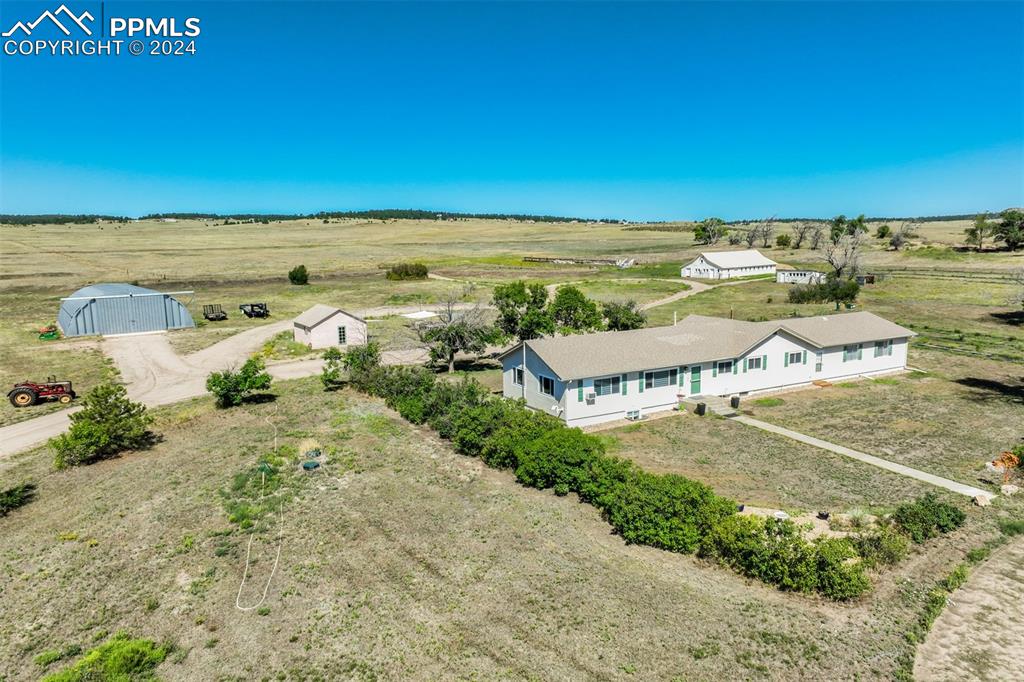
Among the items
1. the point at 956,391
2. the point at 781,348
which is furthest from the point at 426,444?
the point at 956,391

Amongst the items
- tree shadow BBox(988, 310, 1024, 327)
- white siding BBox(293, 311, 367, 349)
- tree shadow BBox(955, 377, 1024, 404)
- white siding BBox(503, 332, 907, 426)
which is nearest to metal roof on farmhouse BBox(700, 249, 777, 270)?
tree shadow BBox(988, 310, 1024, 327)

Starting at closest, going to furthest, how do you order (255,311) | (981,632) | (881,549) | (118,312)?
(981,632) < (881,549) < (118,312) < (255,311)

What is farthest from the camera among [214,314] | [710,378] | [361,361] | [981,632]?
[214,314]

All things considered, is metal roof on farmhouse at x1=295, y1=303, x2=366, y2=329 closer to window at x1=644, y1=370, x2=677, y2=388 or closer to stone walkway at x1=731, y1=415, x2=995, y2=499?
window at x1=644, y1=370, x2=677, y2=388

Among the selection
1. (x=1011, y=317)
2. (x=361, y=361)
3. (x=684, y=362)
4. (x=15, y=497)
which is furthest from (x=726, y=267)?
(x=15, y=497)

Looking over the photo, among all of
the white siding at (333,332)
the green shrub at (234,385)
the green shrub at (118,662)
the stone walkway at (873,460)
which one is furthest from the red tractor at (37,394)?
the stone walkway at (873,460)

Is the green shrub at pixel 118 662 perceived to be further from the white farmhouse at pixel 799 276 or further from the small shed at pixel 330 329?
the white farmhouse at pixel 799 276

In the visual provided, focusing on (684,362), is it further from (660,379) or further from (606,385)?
(606,385)

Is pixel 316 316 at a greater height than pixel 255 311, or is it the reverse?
pixel 316 316

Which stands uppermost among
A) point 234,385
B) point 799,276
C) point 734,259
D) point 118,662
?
point 734,259
